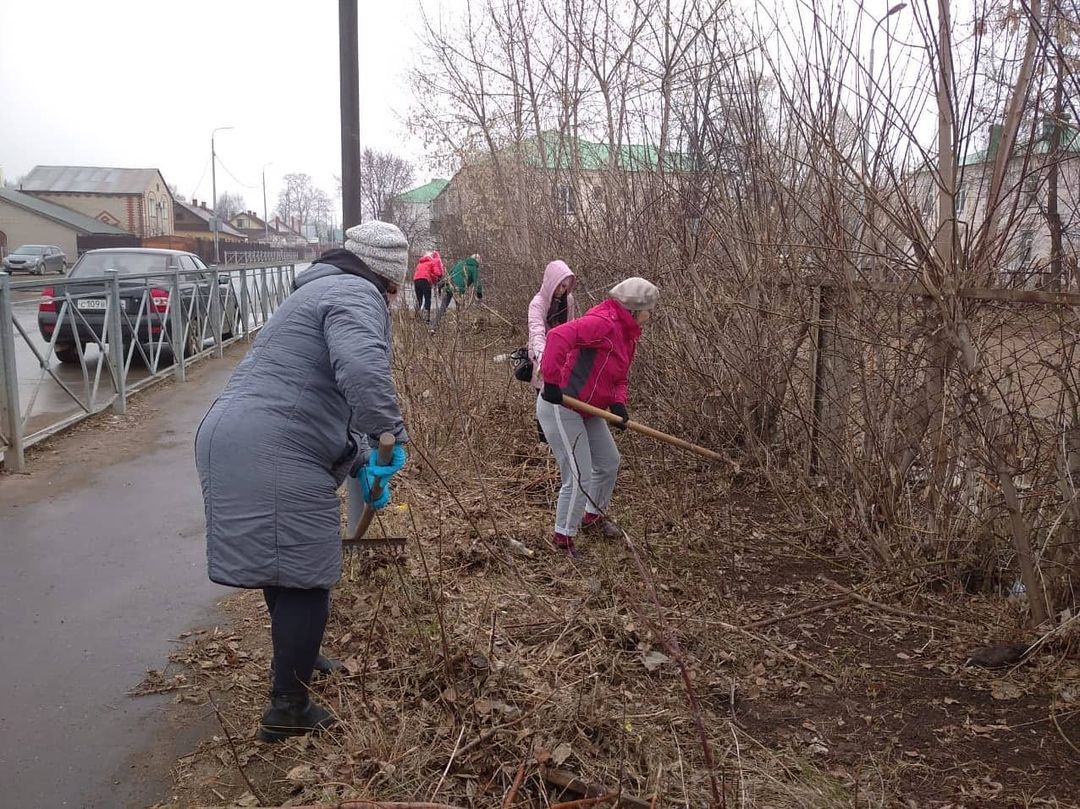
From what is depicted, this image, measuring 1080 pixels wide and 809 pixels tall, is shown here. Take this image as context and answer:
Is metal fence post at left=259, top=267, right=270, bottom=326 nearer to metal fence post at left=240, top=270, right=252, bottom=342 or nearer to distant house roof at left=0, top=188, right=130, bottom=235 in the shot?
metal fence post at left=240, top=270, right=252, bottom=342

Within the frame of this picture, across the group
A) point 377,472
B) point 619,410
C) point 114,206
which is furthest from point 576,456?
point 114,206

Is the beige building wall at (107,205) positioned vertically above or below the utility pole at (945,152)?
above

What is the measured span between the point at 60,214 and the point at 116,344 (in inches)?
2663

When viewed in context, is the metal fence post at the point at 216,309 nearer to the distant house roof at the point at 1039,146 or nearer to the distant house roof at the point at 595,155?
the distant house roof at the point at 595,155

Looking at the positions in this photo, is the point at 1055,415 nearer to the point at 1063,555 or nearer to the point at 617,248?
the point at 1063,555

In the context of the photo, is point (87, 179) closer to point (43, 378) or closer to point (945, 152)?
point (43, 378)

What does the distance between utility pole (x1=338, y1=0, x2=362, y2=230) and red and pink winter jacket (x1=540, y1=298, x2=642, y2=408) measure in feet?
12.2

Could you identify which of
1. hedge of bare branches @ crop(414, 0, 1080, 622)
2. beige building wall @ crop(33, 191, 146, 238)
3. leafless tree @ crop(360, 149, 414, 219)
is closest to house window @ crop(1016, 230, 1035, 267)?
hedge of bare branches @ crop(414, 0, 1080, 622)

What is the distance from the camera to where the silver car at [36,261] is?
37.1m

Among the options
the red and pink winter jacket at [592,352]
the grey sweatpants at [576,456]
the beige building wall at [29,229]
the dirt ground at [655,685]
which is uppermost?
the beige building wall at [29,229]

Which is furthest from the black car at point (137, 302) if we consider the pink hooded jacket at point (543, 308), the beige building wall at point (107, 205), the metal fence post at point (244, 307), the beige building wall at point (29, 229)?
the beige building wall at point (107, 205)

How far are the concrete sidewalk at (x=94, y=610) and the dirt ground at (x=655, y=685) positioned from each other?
169 millimetres

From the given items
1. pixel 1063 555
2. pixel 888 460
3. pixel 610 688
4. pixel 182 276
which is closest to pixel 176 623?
pixel 610 688

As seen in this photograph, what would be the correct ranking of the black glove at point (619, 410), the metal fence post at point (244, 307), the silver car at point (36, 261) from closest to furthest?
the black glove at point (619, 410) → the metal fence post at point (244, 307) → the silver car at point (36, 261)
